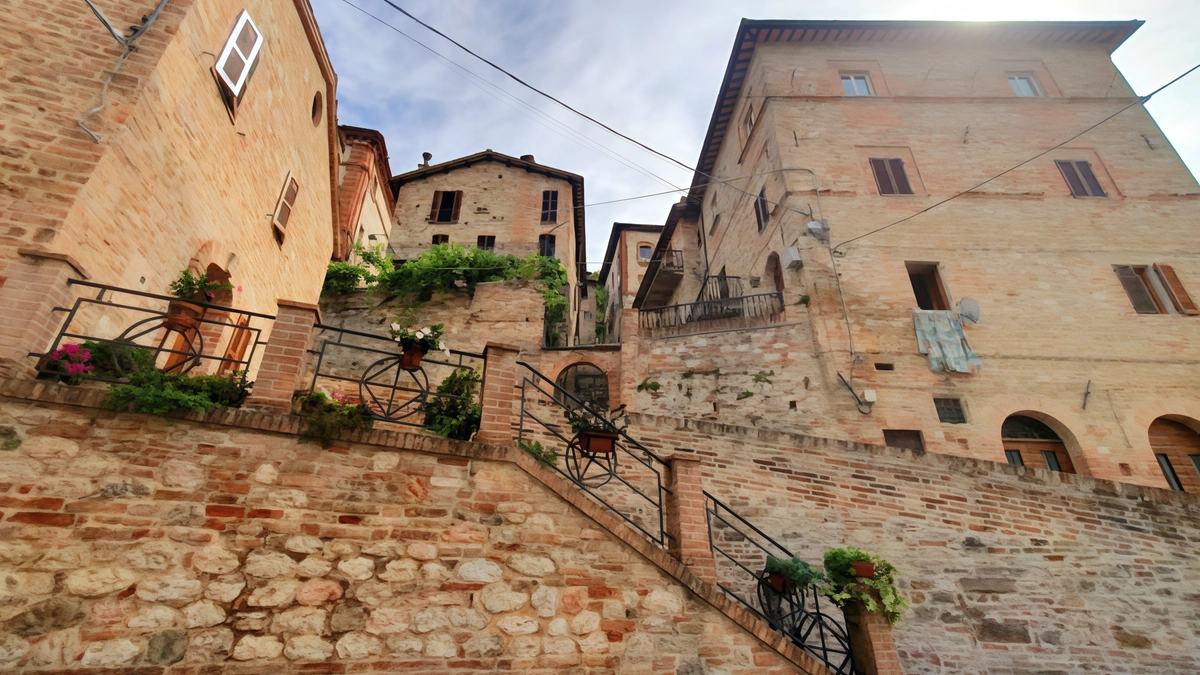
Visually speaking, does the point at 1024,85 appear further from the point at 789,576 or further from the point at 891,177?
the point at 789,576

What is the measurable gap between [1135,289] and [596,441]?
15.6 m

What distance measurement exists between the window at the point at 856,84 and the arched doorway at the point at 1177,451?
11282mm

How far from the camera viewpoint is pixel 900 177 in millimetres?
Result: 14469

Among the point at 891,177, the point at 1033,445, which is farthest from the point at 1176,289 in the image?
the point at 891,177

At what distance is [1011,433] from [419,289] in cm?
1462

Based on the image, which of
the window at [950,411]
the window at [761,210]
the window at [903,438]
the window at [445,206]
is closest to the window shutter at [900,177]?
the window at [761,210]

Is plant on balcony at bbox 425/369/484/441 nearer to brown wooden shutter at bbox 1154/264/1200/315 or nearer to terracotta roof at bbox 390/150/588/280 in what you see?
terracotta roof at bbox 390/150/588/280

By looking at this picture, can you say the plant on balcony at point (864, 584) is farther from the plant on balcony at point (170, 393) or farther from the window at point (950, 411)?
the window at point (950, 411)

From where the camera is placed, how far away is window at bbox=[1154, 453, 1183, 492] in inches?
428

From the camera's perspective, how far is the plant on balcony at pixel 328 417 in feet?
13.8

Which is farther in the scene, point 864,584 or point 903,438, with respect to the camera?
point 903,438

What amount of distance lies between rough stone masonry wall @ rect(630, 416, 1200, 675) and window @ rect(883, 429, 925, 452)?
3.28 m

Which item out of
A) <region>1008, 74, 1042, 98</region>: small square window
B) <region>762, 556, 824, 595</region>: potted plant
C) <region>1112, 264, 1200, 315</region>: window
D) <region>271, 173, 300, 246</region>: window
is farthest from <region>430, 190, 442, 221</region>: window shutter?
<region>1112, 264, 1200, 315</region>: window

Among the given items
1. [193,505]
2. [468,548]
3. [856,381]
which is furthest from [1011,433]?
[193,505]
